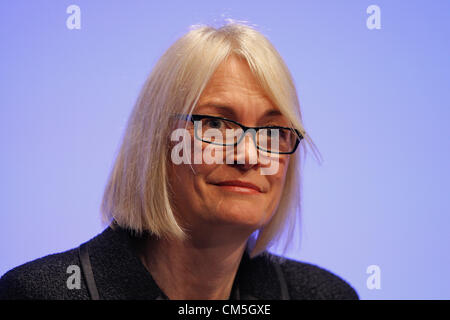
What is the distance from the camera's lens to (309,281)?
1.20 m

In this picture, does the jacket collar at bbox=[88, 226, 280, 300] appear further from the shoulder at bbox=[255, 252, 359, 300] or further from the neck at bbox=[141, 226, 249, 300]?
the shoulder at bbox=[255, 252, 359, 300]

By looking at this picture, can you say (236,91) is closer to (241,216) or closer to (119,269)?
(241,216)

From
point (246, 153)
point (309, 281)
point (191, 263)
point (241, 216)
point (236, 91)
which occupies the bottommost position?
point (309, 281)

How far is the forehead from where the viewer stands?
37.6 inches

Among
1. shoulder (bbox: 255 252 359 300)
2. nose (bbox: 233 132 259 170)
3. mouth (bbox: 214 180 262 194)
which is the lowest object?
shoulder (bbox: 255 252 359 300)

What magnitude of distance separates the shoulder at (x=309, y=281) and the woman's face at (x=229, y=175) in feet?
0.90

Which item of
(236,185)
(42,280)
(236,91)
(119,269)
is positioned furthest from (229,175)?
(42,280)

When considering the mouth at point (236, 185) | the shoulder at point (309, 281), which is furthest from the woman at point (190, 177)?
the shoulder at point (309, 281)

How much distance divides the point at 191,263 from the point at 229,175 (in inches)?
8.3

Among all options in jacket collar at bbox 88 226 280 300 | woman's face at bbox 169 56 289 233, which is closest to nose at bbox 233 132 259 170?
woman's face at bbox 169 56 289 233

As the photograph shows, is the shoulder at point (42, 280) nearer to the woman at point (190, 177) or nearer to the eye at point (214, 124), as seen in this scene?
the woman at point (190, 177)
